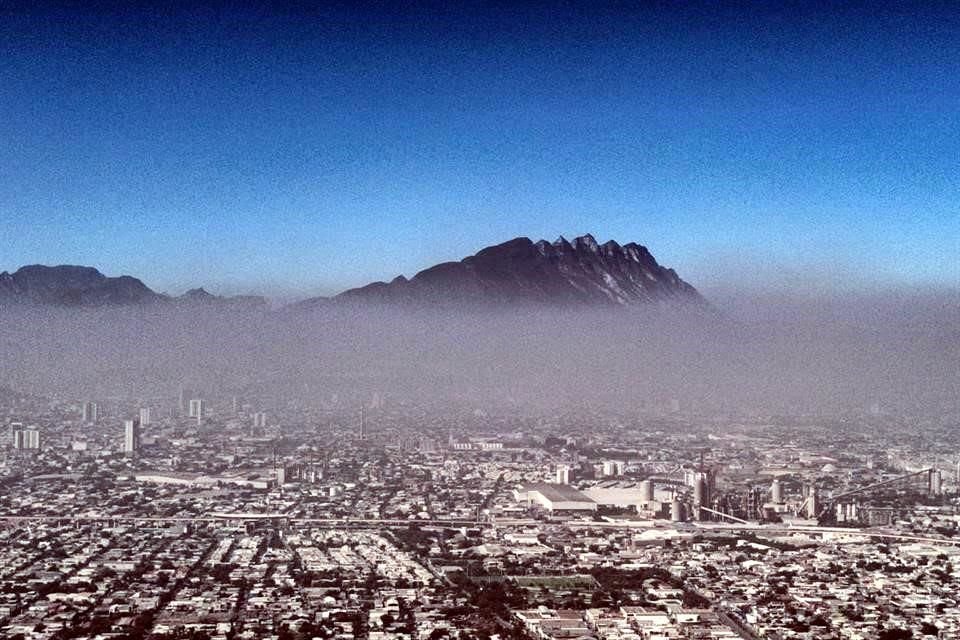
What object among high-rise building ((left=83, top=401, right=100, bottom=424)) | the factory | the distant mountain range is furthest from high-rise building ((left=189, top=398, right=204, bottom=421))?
the distant mountain range

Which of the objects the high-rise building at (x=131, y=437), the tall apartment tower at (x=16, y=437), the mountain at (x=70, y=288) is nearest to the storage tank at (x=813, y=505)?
the high-rise building at (x=131, y=437)

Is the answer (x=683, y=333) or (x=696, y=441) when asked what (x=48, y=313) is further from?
(x=696, y=441)

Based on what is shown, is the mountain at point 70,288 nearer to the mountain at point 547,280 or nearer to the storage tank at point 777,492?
the mountain at point 547,280

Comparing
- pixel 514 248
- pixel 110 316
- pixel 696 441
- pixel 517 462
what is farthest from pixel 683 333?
pixel 517 462

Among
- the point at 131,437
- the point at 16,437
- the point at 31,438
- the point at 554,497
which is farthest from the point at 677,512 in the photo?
the point at 16,437

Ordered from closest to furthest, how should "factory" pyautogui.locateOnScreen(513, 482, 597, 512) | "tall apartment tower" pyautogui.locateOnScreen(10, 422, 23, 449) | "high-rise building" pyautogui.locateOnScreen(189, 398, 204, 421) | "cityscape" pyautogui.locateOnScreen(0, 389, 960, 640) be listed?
"cityscape" pyautogui.locateOnScreen(0, 389, 960, 640), "factory" pyautogui.locateOnScreen(513, 482, 597, 512), "tall apartment tower" pyautogui.locateOnScreen(10, 422, 23, 449), "high-rise building" pyautogui.locateOnScreen(189, 398, 204, 421)

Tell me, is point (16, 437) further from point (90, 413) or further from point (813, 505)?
point (813, 505)

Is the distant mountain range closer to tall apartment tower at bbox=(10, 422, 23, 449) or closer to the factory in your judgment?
tall apartment tower at bbox=(10, 422, 23, 449)
